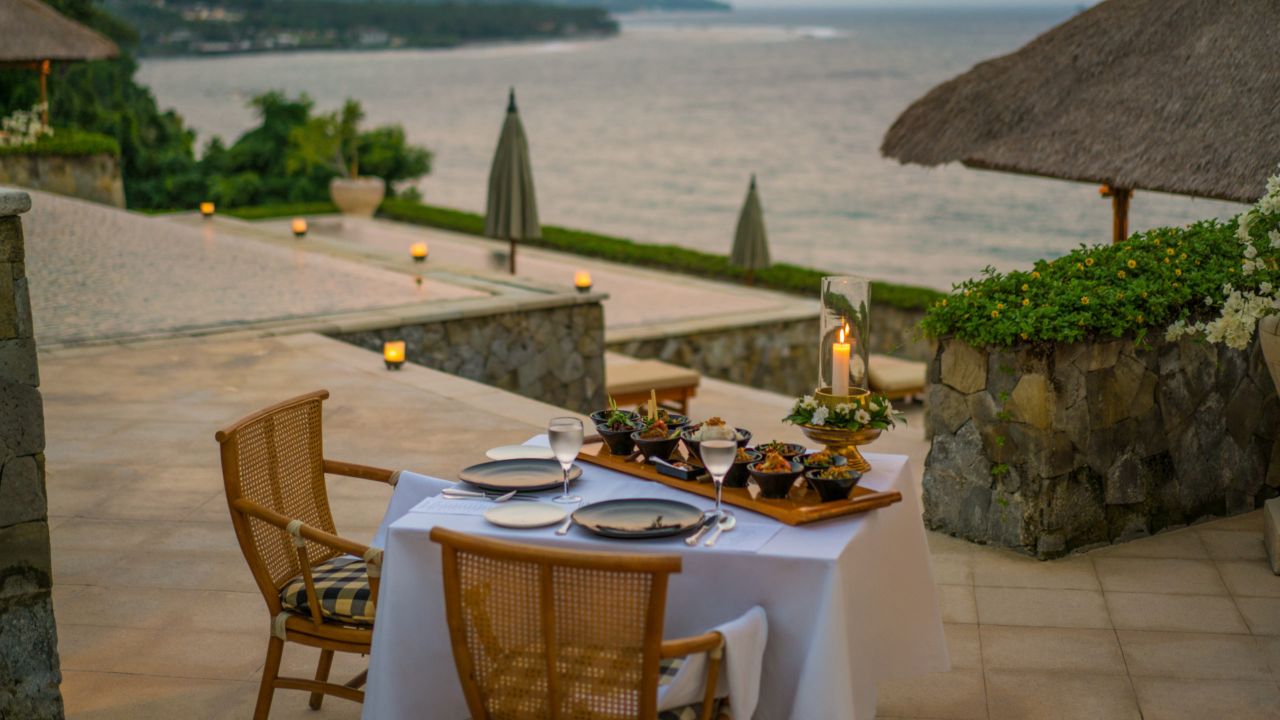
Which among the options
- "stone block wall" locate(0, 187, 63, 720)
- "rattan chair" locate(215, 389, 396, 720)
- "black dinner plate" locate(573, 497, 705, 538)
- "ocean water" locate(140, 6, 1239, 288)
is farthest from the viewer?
"ocean water" locate(140, 6, 1239, 288)

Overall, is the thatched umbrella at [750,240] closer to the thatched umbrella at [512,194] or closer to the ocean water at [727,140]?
the thatched umbrella at [512,194]

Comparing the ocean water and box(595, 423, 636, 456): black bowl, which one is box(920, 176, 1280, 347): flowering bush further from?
the ocean water

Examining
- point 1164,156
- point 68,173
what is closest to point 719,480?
point 1164,156

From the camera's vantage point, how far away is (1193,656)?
4129 millimetres

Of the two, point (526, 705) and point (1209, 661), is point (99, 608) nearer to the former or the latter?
point (526, 705)

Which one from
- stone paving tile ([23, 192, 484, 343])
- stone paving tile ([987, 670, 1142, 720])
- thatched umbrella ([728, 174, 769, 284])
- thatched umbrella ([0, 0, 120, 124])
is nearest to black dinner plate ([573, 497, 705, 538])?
stone paving tile ([987, 670, 1142, 720])

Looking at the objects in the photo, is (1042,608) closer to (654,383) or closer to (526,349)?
(654,383)

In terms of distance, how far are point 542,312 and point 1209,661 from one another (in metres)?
6.50

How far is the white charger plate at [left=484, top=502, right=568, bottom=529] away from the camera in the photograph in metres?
3.07

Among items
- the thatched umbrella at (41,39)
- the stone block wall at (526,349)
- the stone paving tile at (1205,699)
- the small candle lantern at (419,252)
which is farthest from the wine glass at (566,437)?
the thatched umbrella at (41,39)

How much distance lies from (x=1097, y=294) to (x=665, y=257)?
12862mm

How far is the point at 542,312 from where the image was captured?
9984mm

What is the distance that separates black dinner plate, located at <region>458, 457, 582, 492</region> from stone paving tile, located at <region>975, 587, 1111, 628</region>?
1736 mm

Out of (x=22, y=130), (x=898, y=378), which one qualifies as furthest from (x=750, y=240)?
(x=22, y=130)
